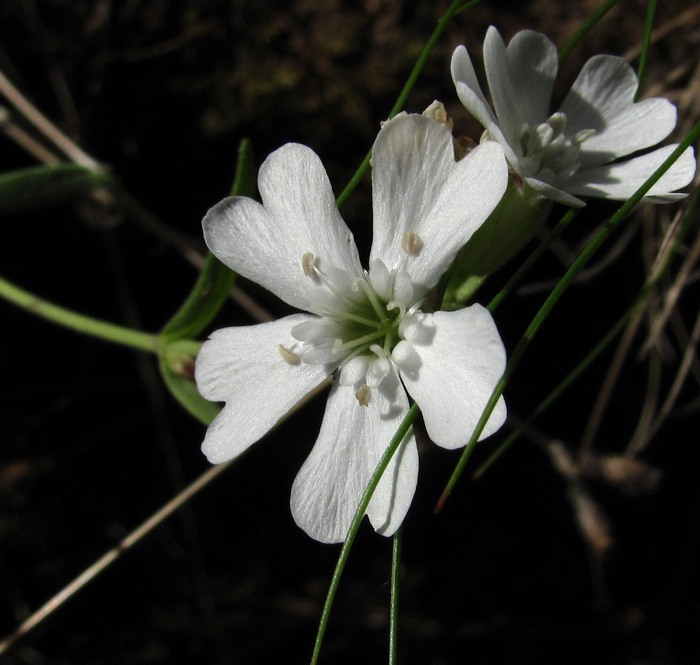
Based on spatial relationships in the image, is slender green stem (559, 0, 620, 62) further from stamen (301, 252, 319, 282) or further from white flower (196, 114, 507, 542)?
stamen (301, 252, 319, 282)

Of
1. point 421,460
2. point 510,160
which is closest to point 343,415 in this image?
point 510,160

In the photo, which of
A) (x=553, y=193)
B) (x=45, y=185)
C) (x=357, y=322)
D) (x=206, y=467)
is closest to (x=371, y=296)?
(x=357, y=322)

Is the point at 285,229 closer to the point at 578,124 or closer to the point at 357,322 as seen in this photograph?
the point at 357,322

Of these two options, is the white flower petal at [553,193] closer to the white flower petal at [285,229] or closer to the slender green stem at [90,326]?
the white flower petal at [285,229]

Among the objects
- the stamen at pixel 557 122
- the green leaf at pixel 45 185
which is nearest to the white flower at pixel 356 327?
the stamen at pixel 557 122

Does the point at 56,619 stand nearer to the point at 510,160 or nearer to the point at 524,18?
the point at 510,160

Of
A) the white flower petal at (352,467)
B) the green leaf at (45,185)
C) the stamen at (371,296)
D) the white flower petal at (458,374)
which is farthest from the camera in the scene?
the green leaf at (45,185)
